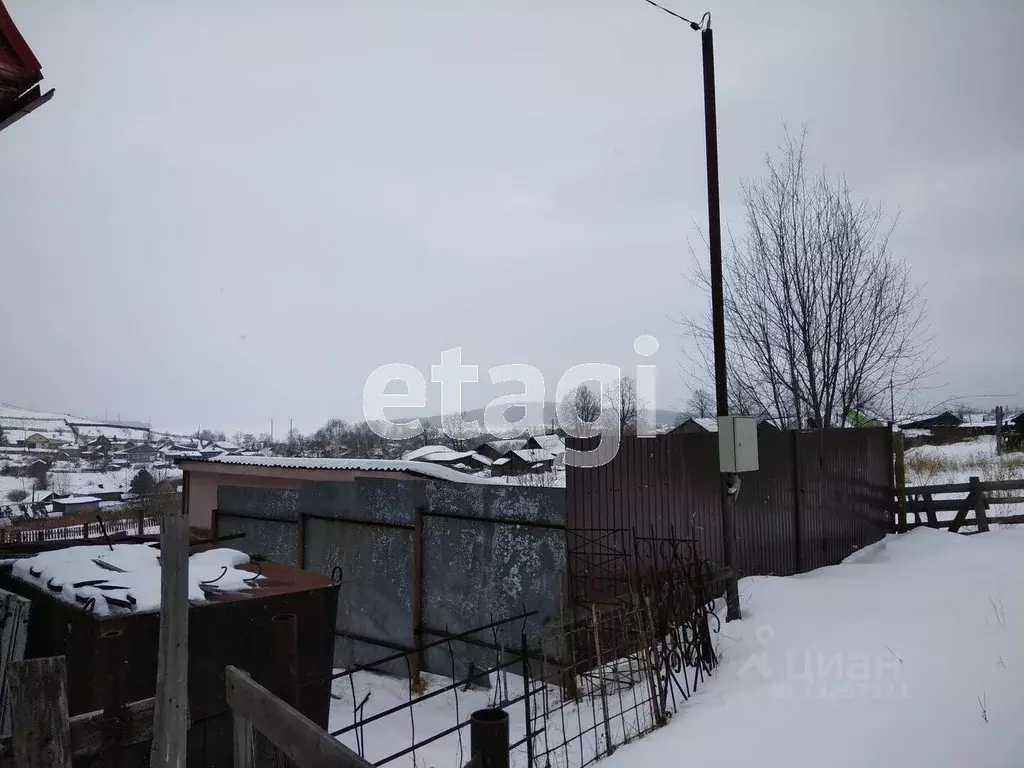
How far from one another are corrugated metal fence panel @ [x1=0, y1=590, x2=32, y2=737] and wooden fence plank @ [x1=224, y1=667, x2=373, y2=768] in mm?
3083

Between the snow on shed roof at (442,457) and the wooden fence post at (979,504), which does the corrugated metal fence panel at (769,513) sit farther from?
the snow on shed roof at (442,457)

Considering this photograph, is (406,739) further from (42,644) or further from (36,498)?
(36,498)

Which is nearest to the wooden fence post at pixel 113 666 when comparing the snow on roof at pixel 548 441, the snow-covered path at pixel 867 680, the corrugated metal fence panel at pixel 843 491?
the snow-covered path at pixel 867 680

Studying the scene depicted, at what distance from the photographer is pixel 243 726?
8.95 feet

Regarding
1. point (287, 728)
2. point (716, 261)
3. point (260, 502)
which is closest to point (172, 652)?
point (287, 728)

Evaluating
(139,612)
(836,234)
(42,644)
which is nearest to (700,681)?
(139,612)

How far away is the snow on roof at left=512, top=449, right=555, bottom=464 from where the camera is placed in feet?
141

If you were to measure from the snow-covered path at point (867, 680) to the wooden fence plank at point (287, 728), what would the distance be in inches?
97.5

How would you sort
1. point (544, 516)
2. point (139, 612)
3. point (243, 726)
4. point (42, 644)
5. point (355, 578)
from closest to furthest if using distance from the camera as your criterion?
point (243, 726) < point (139, 612) < point (42, 644) < point (544, 516) < point (355, 578)

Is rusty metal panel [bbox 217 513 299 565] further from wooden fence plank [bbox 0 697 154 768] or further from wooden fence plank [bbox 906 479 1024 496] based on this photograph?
wooden fence plank [bbox 906 479 1024 496]

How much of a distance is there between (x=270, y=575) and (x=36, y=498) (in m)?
37.7

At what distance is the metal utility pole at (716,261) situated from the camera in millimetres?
7352

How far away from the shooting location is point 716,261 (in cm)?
747

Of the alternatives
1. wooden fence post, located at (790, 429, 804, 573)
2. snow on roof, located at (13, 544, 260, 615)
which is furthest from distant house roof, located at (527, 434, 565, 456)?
snow on roof, located at (13, 544, 260, 615)
